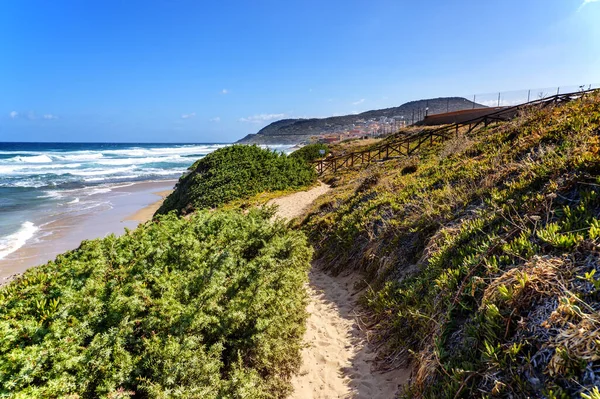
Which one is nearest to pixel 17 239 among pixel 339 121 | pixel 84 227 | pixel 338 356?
pixel 84 227

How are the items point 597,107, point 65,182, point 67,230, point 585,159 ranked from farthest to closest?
1. point 65,182
2. point 67,230
3. point 597,107
4. point 585,159

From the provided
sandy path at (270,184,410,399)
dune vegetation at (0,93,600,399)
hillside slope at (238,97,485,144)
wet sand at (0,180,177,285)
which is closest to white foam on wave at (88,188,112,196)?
wet sand at (0,180,177,285)

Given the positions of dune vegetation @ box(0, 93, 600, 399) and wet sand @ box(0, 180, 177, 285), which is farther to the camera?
wet sand @ box(0, 180, 177, 285)

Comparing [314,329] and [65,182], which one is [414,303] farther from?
[65,182]

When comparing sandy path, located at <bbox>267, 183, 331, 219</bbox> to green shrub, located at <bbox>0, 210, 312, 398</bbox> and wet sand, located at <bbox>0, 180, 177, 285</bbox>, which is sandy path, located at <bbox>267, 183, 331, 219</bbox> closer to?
wet sand, located at <bbox>0, 180, 177, 285</bbox>

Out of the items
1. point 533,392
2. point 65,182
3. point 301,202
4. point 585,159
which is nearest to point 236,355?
point 533,392

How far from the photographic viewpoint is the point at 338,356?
4648 mm

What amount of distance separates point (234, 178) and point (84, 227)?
784 cm

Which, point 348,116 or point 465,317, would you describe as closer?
point 465,317

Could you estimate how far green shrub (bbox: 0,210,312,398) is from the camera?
2.69m

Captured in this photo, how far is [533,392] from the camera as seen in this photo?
2.17 meters

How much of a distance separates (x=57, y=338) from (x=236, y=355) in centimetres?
171

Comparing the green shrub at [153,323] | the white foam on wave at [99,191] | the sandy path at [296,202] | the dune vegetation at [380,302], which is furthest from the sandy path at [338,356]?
the white foam on wave at [99,191]

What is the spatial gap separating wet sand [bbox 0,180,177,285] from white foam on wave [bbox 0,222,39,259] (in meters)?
0.28
